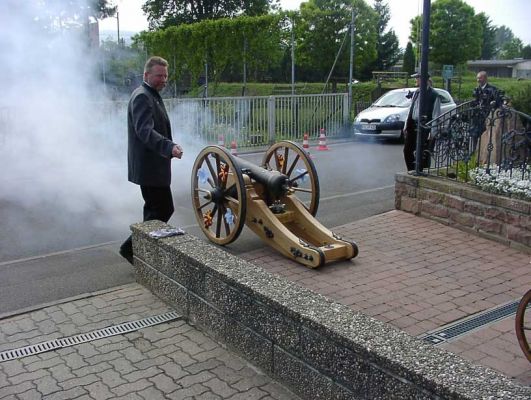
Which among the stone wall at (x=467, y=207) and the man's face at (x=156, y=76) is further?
the stone wall at (x=467, y=207)

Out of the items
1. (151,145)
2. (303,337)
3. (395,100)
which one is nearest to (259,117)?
(395,100)

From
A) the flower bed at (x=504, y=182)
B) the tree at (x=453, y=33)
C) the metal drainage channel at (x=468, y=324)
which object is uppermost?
the tree at (x=453, y=33)

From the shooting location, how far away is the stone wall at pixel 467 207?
602 cm

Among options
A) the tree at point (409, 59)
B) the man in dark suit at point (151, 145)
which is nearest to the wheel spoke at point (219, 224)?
the man in dark suit at point (151, 145)

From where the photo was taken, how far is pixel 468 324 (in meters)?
4.28

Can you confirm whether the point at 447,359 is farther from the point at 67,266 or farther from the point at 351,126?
the point at 351,126

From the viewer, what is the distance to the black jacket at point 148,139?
5016 millimetres

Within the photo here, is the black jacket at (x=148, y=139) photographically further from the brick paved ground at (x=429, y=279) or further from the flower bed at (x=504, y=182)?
the flower bed at (x=504, y=182)

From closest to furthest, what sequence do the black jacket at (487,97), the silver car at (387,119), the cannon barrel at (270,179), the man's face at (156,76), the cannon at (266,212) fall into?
1. the man's face at (156,76)
2. the cannon at (266,212)
3. the cannon barrel at (270,179)
4. the black jacket at (487,97)
5. the silver car at (387,119)

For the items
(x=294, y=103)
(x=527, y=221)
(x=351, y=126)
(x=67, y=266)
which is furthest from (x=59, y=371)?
(x=351, y=126)

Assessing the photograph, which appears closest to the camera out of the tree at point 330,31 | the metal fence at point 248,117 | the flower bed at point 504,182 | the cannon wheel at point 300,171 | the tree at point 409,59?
the flower bed at point 504,182

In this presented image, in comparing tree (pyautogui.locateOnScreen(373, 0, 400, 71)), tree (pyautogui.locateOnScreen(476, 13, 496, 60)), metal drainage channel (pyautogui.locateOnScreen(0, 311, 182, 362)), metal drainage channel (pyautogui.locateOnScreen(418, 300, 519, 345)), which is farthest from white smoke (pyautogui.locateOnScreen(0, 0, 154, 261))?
tree (pyautogui.locateOnScreen(476, 13, 496, 60))

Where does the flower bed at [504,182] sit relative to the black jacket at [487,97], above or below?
below

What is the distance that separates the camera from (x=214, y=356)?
3877 millimetres
